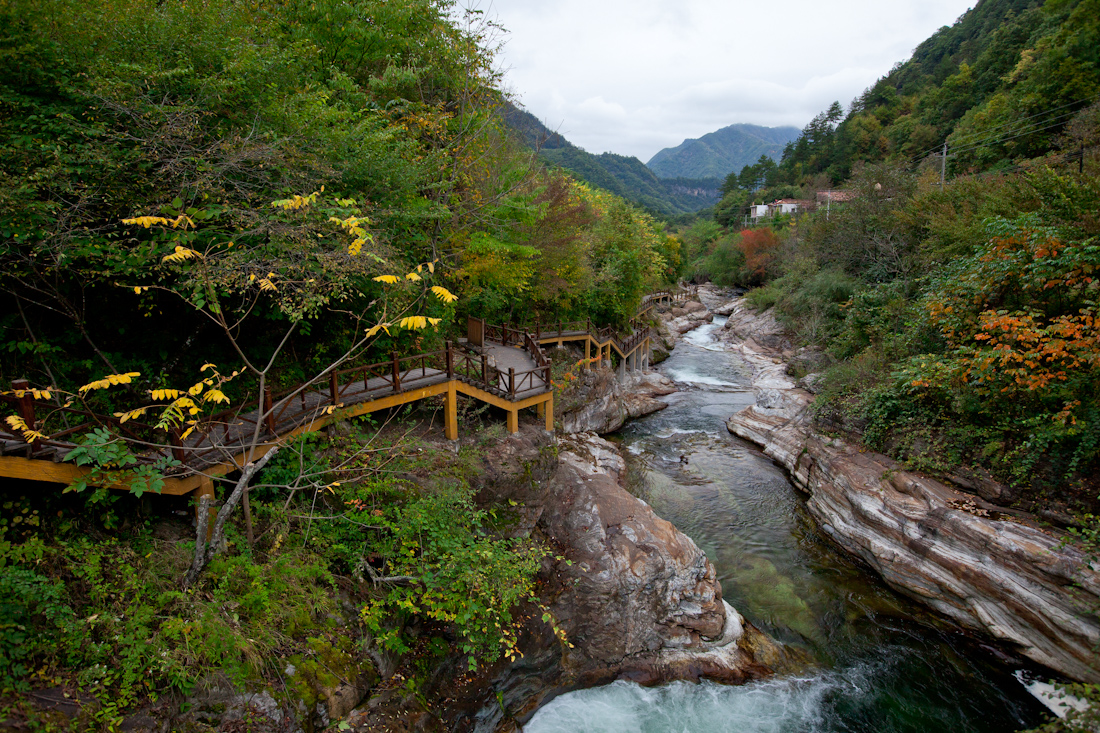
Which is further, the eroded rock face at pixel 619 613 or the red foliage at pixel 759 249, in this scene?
the red foliage at pixel 759 249

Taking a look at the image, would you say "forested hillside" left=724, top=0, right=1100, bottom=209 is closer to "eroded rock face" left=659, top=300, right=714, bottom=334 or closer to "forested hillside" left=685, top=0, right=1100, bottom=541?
"forested hillside" left=685, top=0, right=1100, bottom=541

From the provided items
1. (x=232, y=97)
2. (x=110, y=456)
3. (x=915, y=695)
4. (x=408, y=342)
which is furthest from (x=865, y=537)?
(x=232, y=97)

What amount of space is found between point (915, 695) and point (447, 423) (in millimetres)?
11251

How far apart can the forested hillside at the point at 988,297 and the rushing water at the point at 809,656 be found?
343cm

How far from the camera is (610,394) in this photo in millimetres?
21516

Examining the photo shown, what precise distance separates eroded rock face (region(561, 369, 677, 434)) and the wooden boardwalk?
3340 mm

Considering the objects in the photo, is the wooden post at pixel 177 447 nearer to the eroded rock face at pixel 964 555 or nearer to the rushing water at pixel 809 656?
the rushing water at pixel 809 656

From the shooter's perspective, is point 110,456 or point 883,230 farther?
point 883,230

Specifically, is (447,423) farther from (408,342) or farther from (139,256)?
(139,256)

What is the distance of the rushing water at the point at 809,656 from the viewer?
27.8ft

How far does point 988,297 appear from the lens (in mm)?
12211

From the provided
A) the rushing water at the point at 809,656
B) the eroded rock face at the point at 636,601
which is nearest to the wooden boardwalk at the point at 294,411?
the eroded rock face at the point at 636,601

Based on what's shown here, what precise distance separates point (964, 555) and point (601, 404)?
12.7 metres

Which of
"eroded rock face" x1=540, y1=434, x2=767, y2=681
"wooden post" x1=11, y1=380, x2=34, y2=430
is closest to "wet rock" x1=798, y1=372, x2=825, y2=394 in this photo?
"eroded rock face" x1=540, y1=434, x2=767, y2=681
